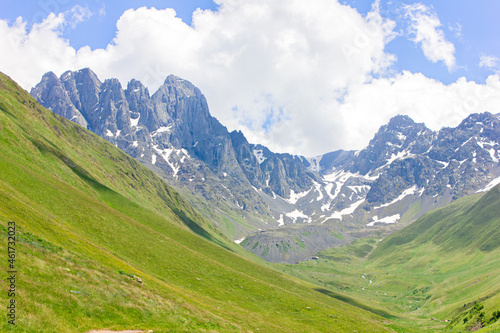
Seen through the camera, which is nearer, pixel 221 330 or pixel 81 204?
pixel 221 330

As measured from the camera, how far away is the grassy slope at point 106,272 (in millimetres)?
25266

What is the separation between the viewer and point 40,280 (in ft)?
84.2

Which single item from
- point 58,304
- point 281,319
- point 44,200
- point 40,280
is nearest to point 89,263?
point 40,280

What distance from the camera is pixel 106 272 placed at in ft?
120

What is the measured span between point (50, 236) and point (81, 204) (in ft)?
125

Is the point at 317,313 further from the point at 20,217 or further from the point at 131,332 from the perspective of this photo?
the point at 20,217

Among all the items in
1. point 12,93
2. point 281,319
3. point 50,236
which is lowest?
point 281,319

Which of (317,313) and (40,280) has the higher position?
(40,280)

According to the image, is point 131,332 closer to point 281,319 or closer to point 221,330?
point 221,330

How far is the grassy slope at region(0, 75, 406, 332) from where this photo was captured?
82.9 feet

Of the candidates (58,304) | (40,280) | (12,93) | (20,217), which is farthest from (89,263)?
(12,93)

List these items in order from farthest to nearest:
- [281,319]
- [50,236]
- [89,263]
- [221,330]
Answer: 1. [281,319]
2. [50,236]
3. [89,263]
4. [221,330]

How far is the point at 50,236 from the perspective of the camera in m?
44.6


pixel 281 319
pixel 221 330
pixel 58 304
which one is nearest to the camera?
pixel 58 304
